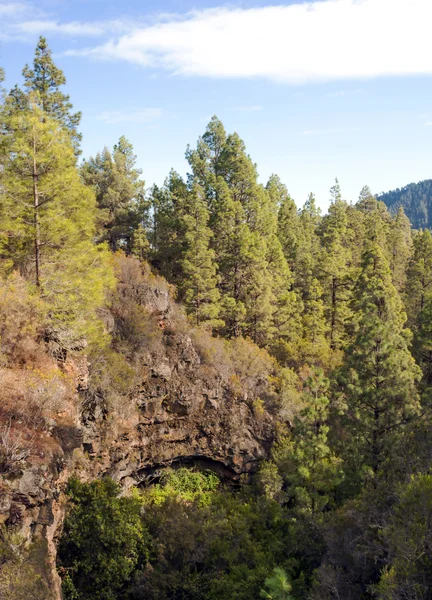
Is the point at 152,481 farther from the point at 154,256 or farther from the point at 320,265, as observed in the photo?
the point at 320,265

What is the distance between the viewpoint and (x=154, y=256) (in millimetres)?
34938

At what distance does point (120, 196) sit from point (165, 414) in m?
20.8

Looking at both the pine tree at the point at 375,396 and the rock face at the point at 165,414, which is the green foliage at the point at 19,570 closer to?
the rock face at the point at 165,414

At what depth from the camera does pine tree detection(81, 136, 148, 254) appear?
37.1 m

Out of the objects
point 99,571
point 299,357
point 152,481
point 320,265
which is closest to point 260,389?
point 299,357

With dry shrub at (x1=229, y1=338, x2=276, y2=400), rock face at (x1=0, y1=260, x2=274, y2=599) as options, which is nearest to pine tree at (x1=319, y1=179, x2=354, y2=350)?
dry shrub at (x1=229, y1=338, x2=276, y2=400)

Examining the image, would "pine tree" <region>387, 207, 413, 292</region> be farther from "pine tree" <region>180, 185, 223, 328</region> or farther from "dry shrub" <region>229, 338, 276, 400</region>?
"pine tree" <region>180, 185, 223, 328</region>

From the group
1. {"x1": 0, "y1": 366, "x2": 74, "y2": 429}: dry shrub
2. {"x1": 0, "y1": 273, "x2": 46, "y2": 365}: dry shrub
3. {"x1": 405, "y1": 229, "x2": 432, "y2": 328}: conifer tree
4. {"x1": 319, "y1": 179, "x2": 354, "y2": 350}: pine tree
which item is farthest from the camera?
{"x1": 405, "y1": 229, "x2": 432, "y2": 328}: conifer tree

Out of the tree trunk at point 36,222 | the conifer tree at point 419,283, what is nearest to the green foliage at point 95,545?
the tree trunk at point 36,222

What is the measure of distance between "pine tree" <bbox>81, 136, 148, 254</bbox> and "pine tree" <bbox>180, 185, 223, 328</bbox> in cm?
654

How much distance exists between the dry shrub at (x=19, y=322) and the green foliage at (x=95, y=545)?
5860mm

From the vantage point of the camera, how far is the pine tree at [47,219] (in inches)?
659

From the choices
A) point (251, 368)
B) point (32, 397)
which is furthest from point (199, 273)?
point (32, 397)

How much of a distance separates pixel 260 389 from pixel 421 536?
20004 mm
